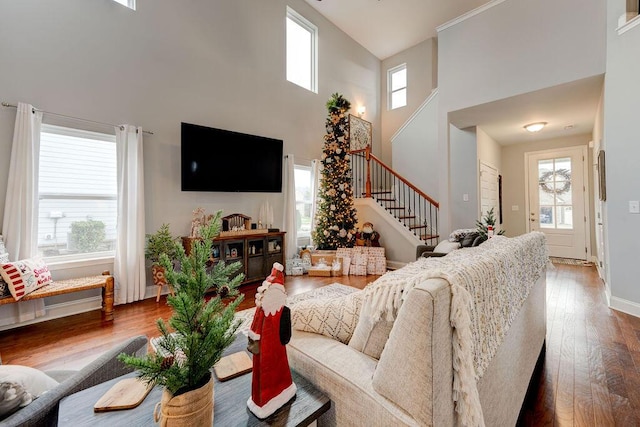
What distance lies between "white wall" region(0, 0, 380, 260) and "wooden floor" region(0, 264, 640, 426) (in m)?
1.30

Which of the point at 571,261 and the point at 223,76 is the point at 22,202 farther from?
the point at 571,261

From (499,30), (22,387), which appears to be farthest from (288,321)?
(499,30)

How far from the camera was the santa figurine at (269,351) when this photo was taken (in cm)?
82

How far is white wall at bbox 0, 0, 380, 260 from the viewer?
2.99 metres

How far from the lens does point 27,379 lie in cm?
91

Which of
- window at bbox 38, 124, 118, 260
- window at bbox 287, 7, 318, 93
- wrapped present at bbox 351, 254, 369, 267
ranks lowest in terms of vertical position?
wrapped present at bbox 351, 254, 369, 267

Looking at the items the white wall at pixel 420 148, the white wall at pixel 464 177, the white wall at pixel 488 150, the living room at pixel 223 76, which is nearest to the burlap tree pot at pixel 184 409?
the living room at pixel 223 76

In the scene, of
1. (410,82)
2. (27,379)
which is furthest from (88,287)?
(410,82)

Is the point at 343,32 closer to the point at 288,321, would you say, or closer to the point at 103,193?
the point at 103,193

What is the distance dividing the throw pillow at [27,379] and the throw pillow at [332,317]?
0.87m

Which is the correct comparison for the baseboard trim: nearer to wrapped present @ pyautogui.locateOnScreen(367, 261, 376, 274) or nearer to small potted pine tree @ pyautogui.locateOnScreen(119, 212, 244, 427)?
wrapped present @ pyautogui.locateOnScreen(367, 261, 376, 274)

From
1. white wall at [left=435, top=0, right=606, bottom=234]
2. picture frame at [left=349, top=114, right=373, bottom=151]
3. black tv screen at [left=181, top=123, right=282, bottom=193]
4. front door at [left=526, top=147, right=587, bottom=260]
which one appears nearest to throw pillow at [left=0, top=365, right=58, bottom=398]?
black tv screen at [left=181, top=123, right=282, bottom=193]

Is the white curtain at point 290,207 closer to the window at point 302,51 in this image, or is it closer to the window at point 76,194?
the window at point 302,51

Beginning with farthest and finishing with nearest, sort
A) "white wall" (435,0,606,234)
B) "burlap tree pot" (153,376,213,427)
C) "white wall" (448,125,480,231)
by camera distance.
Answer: "white wall" (448,125,480,231) → "white wall" (435,0,606,234) → "burlap tree pot" (153,376,213,427)
